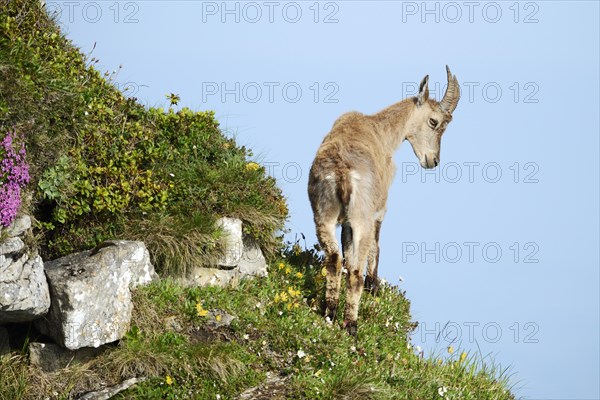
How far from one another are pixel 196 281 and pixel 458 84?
255 inches

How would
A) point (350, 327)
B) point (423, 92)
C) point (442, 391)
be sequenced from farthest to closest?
point (423, 92), point (350, 327), point (442, 391)

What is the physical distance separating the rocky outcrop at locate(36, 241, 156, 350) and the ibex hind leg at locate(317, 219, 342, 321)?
Answer: 2.75m

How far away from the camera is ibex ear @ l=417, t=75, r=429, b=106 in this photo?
637 inches

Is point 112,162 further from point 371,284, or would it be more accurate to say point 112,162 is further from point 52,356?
point 371,284

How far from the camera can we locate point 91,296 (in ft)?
38.6

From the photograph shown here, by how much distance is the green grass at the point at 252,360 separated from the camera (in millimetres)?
11539

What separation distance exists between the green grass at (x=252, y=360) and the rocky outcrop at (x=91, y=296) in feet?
0.95

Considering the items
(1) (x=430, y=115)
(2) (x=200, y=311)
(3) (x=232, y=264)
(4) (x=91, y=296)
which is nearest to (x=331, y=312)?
(3) (x=232, y=264)

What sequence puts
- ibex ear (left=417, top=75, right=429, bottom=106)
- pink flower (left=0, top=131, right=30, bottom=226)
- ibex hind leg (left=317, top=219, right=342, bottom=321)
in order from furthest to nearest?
ibex ear (left=417, top=75, right=429, bottom=106), ibex hind leg (left=317, top=219, right=342, bottom=321), pink flower (left=0, top=131, right=30, bottom=226)

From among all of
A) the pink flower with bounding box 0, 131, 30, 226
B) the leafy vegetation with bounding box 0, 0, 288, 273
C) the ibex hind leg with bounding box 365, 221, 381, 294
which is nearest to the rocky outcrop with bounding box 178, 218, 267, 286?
the leafy vegetation with bounding box 0, 0, 288, 273

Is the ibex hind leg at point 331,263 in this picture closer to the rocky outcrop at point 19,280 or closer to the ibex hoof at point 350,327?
the ibex hoof at point 350,327

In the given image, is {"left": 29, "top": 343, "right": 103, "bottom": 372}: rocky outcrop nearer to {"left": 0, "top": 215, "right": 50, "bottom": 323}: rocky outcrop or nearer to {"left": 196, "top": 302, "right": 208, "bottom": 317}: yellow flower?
{"left": 0, "top": 215, "right": 50, "bottom": 323}: rocky outcrop

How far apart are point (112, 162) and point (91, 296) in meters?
2.38

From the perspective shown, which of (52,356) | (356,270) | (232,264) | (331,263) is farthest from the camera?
(232,264)
